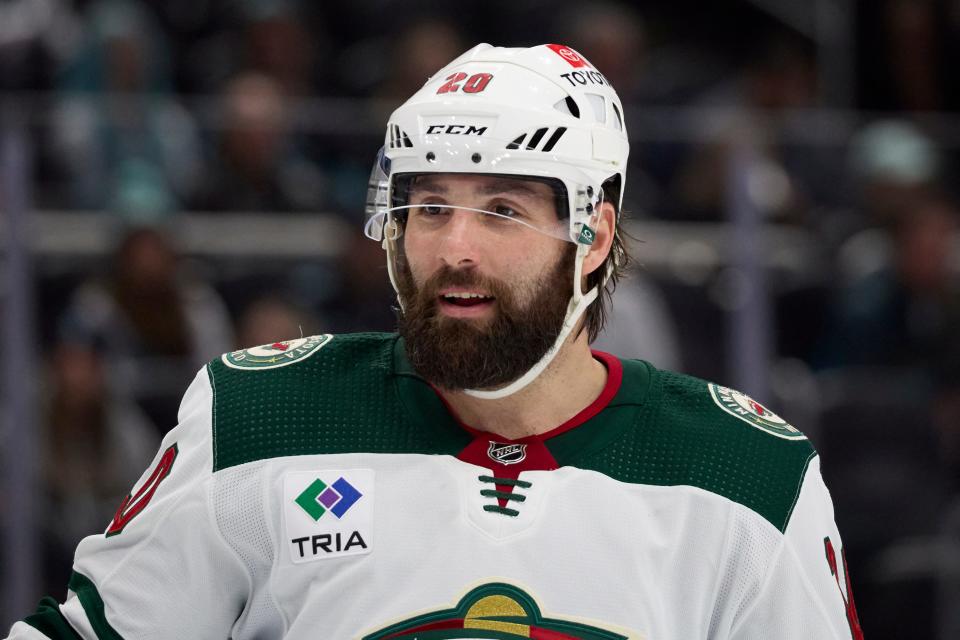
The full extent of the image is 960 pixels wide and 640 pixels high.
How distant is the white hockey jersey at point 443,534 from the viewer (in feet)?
6.48

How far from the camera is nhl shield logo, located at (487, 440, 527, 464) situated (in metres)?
2.06

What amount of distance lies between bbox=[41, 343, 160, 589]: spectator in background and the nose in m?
2.38

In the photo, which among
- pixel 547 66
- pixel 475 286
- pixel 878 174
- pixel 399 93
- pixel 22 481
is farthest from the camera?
pixel 399 93

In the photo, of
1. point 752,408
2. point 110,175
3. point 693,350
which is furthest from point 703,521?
point 110,175

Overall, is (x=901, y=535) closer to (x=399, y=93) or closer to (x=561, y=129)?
(x=399, y=93)

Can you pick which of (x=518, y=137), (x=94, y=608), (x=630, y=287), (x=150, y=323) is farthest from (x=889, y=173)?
(x=94, y=608)

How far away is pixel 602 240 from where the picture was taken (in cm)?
217

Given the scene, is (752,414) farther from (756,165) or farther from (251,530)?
(756,165)

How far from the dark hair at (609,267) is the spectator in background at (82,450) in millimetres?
2213

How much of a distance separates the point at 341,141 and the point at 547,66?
249cm

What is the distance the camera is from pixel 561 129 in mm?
2064

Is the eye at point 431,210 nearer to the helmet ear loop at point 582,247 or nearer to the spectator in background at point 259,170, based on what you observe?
the helmet ear loop at point 582,247

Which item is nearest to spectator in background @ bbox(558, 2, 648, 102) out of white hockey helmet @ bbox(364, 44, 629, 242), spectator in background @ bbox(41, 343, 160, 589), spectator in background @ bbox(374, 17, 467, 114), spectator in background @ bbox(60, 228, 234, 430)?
spectator in background @ bbox(374, 17, 467, 114)

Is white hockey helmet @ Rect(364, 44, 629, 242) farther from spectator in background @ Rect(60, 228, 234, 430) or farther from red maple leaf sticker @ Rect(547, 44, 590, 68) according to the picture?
spectator in background @ Rect(60, 228, 234, 430)
